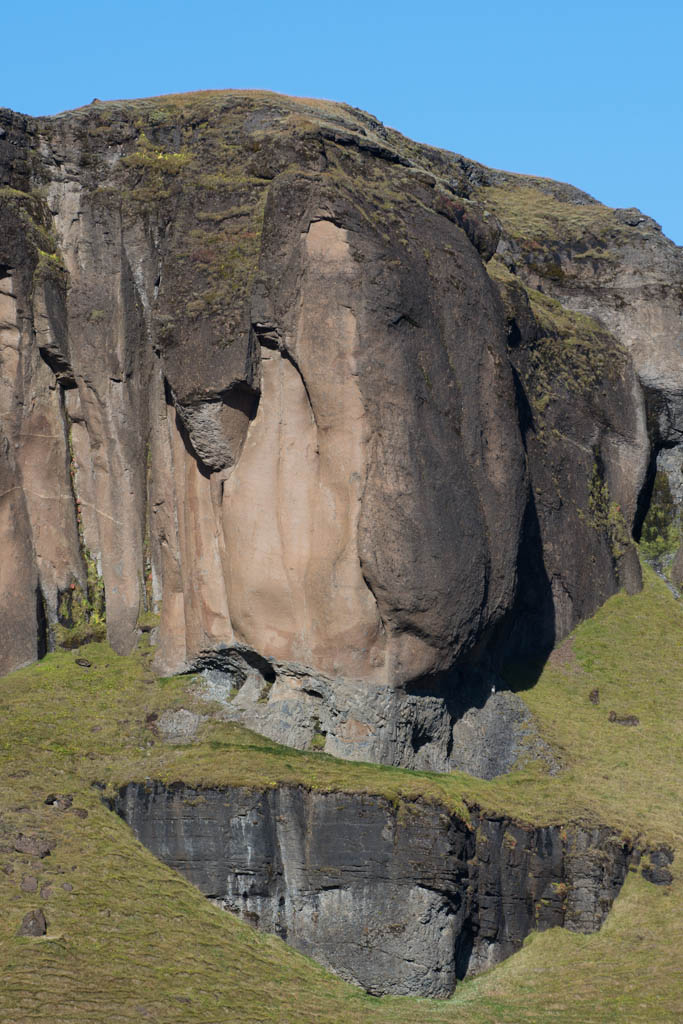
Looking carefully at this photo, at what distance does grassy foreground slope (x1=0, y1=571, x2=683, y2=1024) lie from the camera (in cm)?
2945

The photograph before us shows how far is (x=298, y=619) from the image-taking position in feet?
123

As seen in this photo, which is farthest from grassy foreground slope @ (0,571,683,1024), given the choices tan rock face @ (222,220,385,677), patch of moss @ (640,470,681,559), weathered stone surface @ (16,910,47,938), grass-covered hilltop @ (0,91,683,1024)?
patch of moss @ (640,470,681,559)

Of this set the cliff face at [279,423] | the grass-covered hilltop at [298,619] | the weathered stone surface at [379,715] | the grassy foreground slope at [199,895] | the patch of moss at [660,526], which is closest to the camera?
the grassy foreground slope at [199,895]

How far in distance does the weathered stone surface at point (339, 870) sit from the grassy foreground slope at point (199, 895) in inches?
18.6

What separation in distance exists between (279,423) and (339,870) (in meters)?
10.1

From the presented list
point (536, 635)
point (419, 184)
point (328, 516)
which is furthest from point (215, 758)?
point (419, 184)

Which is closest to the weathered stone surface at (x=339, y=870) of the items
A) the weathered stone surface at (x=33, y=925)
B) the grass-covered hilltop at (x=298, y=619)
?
the grass-covered hilltop at (x=298, y=619)

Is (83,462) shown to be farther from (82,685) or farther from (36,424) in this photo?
(82,685)

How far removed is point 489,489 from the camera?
39938 mm

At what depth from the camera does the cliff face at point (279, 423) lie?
122 feet

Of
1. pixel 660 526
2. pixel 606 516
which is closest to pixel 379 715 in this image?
pixel 606 516

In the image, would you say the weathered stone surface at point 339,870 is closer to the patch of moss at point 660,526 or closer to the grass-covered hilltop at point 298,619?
the grass-covered hilltop at point 298,619

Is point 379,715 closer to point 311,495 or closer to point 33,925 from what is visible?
point 311,495

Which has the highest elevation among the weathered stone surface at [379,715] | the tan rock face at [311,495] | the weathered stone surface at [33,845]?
the tan rock face at [311,495]
